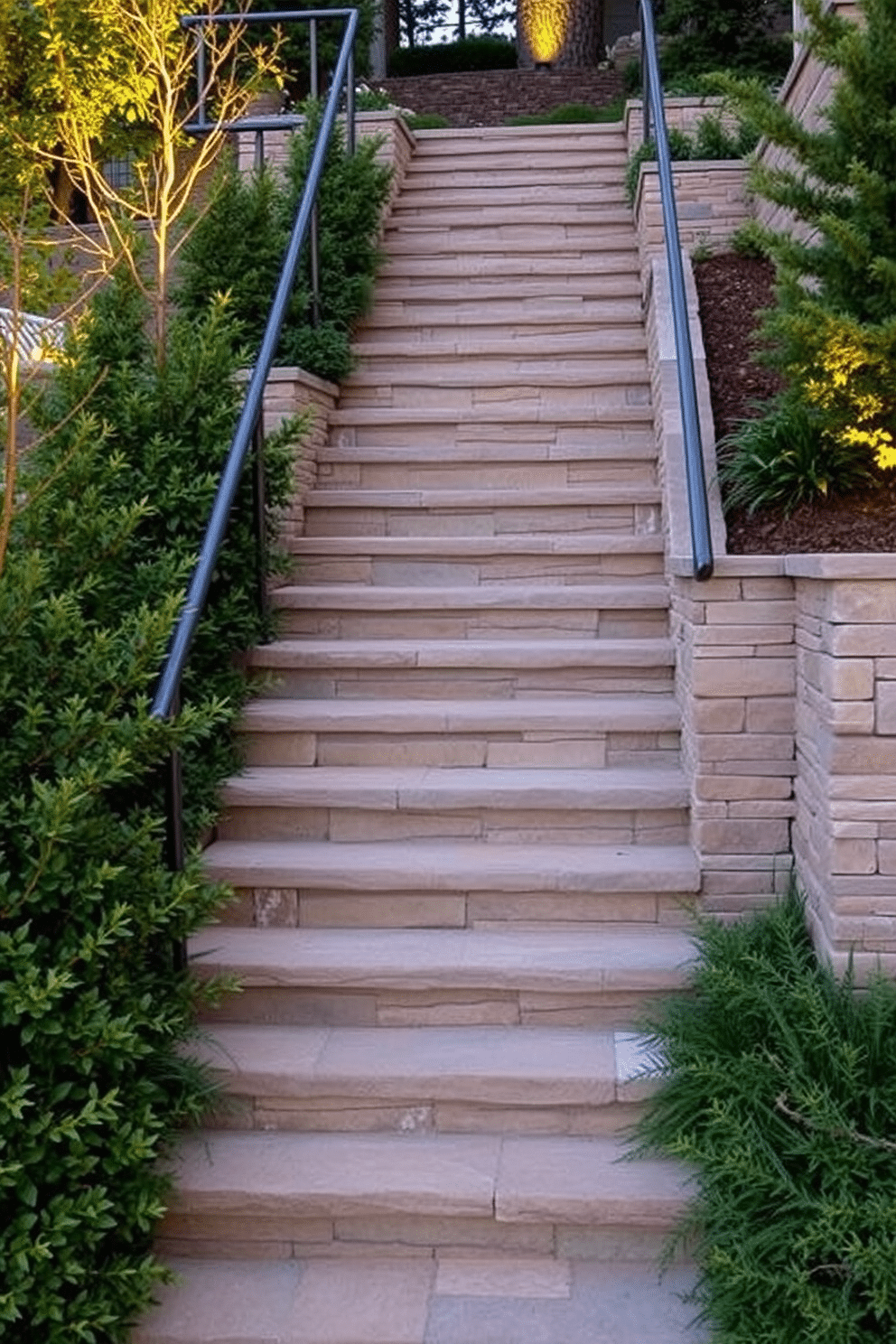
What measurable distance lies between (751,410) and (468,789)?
1.77 m

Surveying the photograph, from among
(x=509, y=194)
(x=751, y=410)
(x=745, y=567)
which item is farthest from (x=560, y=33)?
(x=745, y=567)

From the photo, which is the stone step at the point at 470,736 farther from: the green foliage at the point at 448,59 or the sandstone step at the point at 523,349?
the green foliage at the point at 448,59

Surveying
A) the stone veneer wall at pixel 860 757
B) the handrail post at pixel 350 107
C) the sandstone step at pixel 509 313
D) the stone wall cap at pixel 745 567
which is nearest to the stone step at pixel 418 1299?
the stone veneer wall at pixel 860 757

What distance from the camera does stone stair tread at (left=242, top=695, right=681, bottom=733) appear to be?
13.7 feet

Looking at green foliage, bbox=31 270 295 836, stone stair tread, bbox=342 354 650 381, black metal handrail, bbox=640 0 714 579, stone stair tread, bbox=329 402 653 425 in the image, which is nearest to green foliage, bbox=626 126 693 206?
black metal handrail, bbox=640 0 714 579

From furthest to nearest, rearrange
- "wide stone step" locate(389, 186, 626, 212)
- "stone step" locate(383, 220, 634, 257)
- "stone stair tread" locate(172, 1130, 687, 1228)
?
1. "wide stone step" locate(389, 186, 626, 212)
2. "stone step" locate(383, 220, 634, 257)
3. "stone stair tread" locate(172, 1130, 687, 1228)

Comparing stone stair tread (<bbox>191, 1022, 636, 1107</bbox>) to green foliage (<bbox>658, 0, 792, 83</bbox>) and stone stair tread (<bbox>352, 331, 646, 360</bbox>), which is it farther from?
green foliage (<bbox>658, 0, 792, 83</bbox>)

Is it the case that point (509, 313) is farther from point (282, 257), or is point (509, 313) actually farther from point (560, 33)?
point (560, 33)

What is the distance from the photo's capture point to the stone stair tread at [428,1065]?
317 centimetres

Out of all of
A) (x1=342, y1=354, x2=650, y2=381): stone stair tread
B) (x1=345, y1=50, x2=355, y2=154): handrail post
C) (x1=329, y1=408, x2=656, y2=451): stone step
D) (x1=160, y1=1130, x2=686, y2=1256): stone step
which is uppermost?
(x1=345, y1=50, x2=355, y2=154): handrail post

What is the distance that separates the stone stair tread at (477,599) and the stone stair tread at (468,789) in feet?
2.43

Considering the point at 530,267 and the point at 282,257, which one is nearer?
the point at 282,257

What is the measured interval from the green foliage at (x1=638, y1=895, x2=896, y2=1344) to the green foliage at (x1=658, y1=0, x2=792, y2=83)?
8998 mm

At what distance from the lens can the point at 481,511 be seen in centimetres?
526
